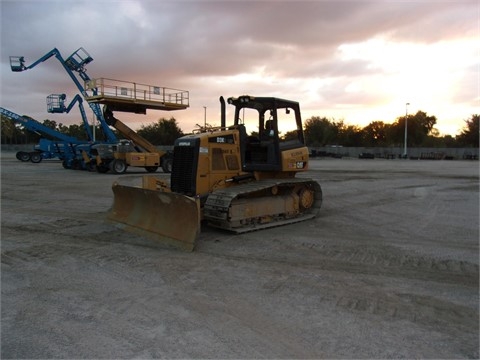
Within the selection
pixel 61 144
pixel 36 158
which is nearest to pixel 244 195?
pixel 61 144

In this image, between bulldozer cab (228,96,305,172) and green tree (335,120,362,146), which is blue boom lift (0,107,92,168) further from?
green tree (335,120,362,146)

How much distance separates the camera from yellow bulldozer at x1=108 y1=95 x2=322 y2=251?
7887 mm

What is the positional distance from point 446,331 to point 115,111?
2592 centimetres

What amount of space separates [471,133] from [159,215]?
7930 centimetres

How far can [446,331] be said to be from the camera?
4062 millimetres

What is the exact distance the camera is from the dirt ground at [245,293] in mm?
3762

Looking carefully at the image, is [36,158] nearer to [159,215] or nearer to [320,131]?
[159,215]

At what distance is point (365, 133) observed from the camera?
81.9m

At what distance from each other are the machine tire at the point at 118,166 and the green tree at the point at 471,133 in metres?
68.1

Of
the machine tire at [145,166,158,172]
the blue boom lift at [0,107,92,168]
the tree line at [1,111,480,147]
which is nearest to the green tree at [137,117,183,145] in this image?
the tree line at [1,111,480,147]

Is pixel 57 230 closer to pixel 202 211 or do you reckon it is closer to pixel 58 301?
pixel 202 211

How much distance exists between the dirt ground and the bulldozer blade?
286 mm

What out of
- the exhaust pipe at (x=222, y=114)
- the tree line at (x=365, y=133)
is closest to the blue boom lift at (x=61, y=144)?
the exhaust pipe at (x=222, y=114)

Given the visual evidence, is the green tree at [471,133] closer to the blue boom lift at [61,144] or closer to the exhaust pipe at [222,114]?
the blue boom lift at [61,144]
